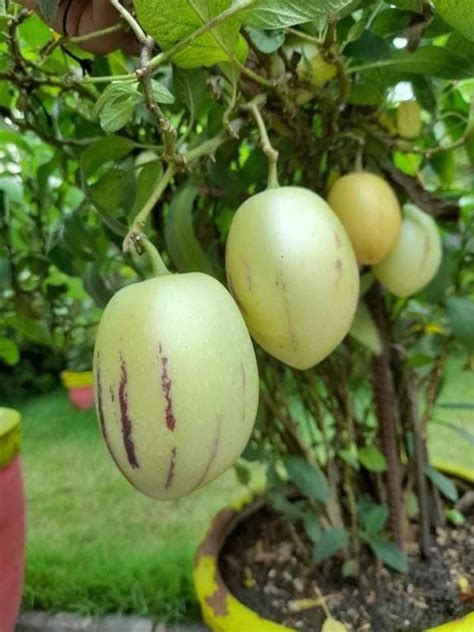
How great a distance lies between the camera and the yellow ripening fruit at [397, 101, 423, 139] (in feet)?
1.50

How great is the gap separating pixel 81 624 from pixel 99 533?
296 millimetres

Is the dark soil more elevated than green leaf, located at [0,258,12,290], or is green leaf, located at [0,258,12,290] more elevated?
green leaf, located at [0,258,12,290]

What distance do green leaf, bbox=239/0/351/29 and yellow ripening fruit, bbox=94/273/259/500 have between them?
3.7 inches

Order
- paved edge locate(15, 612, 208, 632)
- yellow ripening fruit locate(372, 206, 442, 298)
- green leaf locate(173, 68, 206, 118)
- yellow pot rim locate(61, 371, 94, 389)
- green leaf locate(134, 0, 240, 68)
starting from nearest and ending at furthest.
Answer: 1. green leaf locate(134, 0, 240, 68)
2. green leaf locate(173, 68, 206, 118)
3. yellow ripening fruit locate(372, 206, 442, 298)
4. paved edge locate(15, 612, 208, 632)
5. yellow pot rim locate(61, 371, 94, 389)

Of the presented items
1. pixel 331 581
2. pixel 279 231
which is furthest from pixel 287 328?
pixel 331 581

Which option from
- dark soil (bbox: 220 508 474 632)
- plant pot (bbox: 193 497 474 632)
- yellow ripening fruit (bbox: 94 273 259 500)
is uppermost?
yellow ripening fruit (bbox: 94 273 259 500)

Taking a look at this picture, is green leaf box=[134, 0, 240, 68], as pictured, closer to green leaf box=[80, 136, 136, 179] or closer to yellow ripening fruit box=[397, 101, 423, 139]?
green leaf box=[80, 136, 136, 179]

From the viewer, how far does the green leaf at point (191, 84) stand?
1.09ft

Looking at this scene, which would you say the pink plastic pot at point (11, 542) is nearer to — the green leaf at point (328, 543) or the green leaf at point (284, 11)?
the green leaf at point (328, 543)

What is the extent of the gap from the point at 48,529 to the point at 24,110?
81 centimetres

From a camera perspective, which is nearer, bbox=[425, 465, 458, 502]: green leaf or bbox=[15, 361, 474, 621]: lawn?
bbox=[425, 465, 458, 502]: green leaf

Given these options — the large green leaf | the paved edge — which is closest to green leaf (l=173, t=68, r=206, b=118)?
the large green leaf

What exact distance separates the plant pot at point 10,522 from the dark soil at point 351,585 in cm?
20

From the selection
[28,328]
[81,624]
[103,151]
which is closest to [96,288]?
[28,328]
